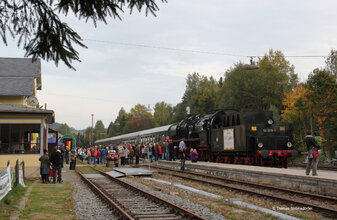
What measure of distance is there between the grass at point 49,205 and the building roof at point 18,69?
25.0m

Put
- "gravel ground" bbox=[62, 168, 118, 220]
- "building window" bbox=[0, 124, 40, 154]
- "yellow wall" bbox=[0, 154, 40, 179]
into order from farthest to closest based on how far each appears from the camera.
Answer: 1. "building window" bbox=[0, 124, 40, 154]
2. "yellow wall" bbox=[0, 154, 40, 179]
3. "gravel ground" bbox=[62, 168, 118, 220]

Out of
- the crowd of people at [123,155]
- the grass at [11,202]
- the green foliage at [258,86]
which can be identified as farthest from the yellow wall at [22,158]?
the green foliage at [258,86]

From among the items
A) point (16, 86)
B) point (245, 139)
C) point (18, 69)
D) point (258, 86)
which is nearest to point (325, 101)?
point (245, 139)

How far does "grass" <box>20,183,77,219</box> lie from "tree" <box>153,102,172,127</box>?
83.4 m

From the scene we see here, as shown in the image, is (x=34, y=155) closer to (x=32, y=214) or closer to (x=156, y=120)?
(x=32, y=214)

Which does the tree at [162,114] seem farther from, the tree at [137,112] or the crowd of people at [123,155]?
the crowd of people at [123,155]

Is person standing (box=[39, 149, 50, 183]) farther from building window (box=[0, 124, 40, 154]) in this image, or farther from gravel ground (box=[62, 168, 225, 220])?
building window (box=[0, 124, 40, 154])

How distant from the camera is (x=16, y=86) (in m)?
35.1

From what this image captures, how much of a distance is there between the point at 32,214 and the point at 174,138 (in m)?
24.7

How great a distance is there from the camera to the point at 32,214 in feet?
30.8

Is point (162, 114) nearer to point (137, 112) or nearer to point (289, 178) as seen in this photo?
point (137, 112)

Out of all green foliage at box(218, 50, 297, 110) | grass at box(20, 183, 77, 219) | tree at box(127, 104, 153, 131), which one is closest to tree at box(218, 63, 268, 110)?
green foliage at box(218, 50, 297, 110)

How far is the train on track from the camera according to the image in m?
20.2

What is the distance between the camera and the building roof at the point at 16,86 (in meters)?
34.0
